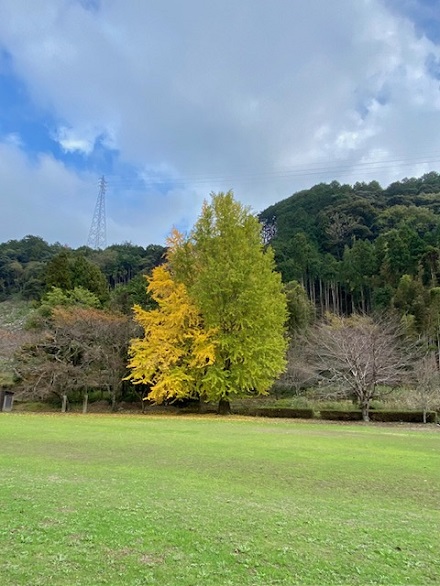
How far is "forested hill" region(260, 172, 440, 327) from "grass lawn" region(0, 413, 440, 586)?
100ft

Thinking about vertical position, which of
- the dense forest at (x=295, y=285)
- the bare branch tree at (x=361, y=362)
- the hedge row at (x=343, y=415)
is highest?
the dense forest at (x=295, y=285)

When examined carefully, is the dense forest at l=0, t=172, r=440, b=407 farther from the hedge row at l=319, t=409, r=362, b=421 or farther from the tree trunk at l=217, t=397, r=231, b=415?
the tree trunk at l=217, t=397, r=231, b=415

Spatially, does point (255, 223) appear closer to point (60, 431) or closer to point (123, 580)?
point (60, 431)

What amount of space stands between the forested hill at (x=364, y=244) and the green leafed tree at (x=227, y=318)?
1662cm

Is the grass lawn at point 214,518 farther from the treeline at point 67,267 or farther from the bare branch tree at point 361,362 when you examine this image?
the treeline at point 67,267

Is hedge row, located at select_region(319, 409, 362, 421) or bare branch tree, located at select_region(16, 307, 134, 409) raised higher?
bare branch tree, located at select_region(16, 307, 134, 409)

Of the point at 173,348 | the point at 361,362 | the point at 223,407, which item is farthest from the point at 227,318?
the point at 361,362

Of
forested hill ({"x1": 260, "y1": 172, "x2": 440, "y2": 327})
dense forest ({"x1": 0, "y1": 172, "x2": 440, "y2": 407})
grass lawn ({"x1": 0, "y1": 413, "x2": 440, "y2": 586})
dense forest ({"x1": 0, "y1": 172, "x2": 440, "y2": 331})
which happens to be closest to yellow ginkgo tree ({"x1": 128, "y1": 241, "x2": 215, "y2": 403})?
dense forest ({"x1": 0, "y1": 172, "x2": 440, "y2": 407})

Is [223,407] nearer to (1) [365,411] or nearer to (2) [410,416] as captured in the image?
(1) [365,411]

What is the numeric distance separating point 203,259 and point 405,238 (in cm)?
2608

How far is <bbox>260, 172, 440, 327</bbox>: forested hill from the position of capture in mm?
40844

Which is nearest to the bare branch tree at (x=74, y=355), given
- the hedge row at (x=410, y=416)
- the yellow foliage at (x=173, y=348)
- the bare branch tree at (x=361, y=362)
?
the yellow foliage at (x=173, y=348)

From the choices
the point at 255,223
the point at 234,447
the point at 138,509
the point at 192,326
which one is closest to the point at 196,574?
the point at 138,509

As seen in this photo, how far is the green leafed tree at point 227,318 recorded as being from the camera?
24.5 m
